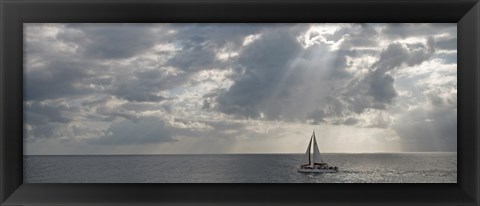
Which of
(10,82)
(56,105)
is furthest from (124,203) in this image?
(56,105)

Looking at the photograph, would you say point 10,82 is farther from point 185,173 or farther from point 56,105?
point 185,173

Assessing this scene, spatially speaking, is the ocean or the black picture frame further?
the ocean

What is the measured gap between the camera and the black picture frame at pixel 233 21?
2037 millimetres

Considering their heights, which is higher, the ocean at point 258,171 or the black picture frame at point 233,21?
the black picture frame at point 233,21

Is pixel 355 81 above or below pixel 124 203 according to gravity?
above

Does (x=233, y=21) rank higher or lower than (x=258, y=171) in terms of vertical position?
higher

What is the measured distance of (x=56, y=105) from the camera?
616 cm

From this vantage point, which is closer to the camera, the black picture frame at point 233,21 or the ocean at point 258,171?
the black picture frame at point 233,21

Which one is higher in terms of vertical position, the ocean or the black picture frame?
the black picture frame

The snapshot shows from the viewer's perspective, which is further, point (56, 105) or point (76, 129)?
point (76, 129)

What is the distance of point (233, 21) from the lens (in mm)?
2090

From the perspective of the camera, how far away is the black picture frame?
204 cm

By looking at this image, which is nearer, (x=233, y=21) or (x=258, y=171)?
(x=233, y=21)

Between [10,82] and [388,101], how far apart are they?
25.9ft
